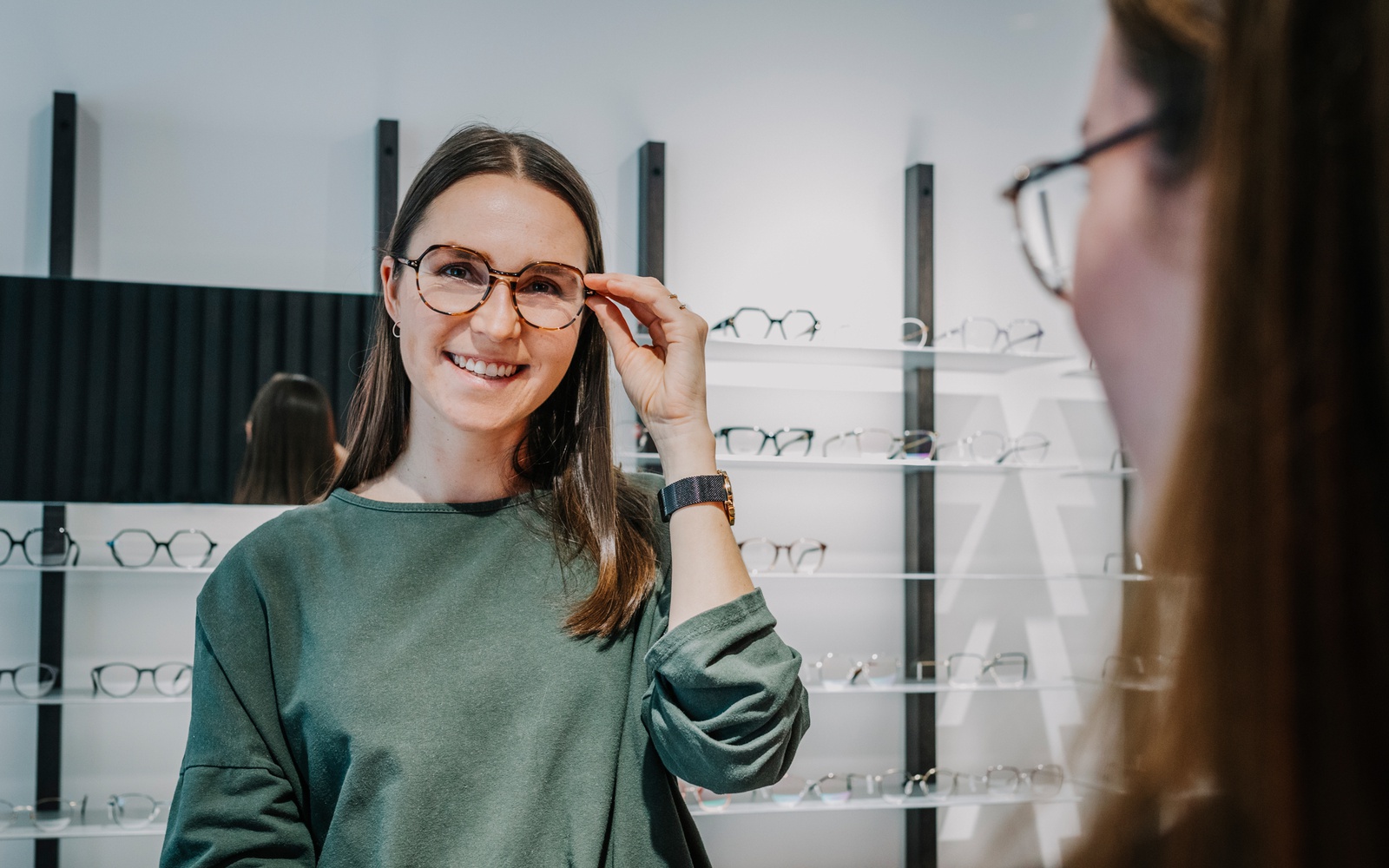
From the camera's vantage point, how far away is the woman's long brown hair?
1393 millimetres

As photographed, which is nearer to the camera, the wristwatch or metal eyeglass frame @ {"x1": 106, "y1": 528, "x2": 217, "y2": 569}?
the wristwatch

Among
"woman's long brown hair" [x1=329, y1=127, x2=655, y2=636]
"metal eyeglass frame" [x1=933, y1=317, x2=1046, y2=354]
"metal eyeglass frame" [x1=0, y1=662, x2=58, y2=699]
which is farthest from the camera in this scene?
"metal eyeglass frame" [x1=933, y1=317, x2=1046, y2=354]

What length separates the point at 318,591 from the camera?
1.30 m

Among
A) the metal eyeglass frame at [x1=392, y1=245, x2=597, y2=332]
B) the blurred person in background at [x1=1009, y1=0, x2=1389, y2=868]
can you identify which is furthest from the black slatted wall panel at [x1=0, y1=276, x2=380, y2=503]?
the blurred person in background at [x1=1009, y1=0, x2=1389, y2=868]

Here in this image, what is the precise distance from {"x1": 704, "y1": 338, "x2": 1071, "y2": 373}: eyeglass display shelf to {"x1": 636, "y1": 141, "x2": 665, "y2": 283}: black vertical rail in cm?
41

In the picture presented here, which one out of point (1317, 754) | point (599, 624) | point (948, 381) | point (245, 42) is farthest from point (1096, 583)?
point (1317, 754)

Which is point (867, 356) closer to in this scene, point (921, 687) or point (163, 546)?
point (921, 687)

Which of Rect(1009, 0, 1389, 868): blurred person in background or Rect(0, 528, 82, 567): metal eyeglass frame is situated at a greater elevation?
Rect(1009, 0, 1389, 868): blurred person in background

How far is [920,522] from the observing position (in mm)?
4285

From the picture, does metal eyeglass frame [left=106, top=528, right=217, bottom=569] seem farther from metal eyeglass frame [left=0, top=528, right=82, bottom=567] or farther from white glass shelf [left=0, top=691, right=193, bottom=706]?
white glass shelf [left=0, top=691, right=193, bottom=706]

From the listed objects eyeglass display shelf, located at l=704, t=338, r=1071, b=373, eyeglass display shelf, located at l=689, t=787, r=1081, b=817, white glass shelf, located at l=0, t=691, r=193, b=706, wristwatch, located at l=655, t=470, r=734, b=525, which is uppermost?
eyeglass display shelf, located at l=704, t=338, r=1071, b=373

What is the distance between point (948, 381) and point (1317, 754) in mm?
4370

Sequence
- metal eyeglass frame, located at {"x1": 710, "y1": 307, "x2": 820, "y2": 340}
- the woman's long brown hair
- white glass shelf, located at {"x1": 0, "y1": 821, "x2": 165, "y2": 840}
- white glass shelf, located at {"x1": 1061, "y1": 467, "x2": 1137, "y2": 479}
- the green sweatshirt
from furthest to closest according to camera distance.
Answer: white glass shelf, located at {"x1": 1061, "y1": 467, "x2": 1137, "y2": 479} → metal eyeglass frame, located at {"x1": 710, "y1": 307, "x2": 820, "y2": 340} → white glass shelf, located at {"x1": 0, "y1": 821, "x2": 165, "y2": 840} → the woman's long brown hair → the green sweatshirt

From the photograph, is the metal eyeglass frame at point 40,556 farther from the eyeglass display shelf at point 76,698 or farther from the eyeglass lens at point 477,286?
the eyeglass lens at point 477,286
